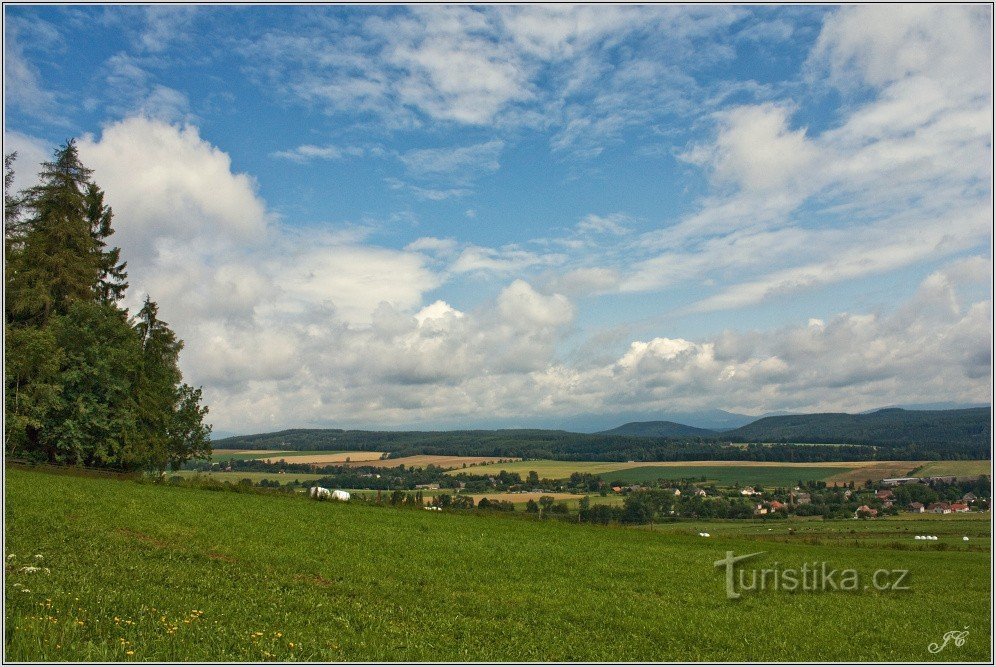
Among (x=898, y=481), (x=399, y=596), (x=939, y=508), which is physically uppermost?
(x=399, y=596)

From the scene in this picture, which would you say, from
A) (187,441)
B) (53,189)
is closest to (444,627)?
(187,441)

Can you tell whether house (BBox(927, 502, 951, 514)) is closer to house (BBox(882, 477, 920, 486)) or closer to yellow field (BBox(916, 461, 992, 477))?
house (BBox(882, 477, 920, 486))

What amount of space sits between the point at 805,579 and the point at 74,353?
53.4 m

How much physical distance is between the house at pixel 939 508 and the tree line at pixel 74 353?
84.9m

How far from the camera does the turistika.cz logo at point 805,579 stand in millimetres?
24770

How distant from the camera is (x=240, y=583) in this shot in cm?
1747

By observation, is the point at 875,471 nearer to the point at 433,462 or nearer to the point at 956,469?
the point at 956,469

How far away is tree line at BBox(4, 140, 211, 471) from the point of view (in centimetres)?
4778

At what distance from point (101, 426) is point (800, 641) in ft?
174

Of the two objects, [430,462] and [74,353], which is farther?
[430,462]
